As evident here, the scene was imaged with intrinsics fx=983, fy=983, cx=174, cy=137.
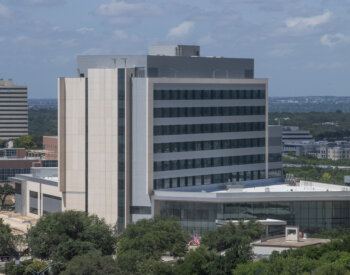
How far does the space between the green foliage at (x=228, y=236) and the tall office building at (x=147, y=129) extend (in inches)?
548

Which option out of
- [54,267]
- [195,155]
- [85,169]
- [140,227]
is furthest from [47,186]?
[54,267]

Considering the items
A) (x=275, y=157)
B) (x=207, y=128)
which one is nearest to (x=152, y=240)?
(x=207, y=128)

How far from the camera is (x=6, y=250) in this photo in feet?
345

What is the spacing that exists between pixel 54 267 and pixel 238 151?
41.9 metres

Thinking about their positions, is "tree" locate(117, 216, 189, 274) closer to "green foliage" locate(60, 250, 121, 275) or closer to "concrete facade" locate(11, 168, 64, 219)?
"green foliage" locate(60, 250, 121, 275)

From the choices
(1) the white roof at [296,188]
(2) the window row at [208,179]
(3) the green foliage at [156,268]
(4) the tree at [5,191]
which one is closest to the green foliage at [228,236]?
(1) the white roof at [296,188]

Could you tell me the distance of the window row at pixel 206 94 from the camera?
11588cm

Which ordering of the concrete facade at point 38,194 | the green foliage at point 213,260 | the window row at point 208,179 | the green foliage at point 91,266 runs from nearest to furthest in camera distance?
the green foliage at point 91,266, the green foliage at point 213,260, the window row at point 208,179, the concrete facade at point 38,194

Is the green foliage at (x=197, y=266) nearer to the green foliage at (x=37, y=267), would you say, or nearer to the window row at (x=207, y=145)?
the green foliage at (x=37, y=267)

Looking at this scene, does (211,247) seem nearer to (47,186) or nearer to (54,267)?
(54,267)

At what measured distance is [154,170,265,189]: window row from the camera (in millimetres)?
116812

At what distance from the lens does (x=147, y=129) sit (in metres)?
114

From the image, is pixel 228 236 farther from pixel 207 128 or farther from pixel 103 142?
pixel 207 128

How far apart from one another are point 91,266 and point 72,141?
38464 mm
